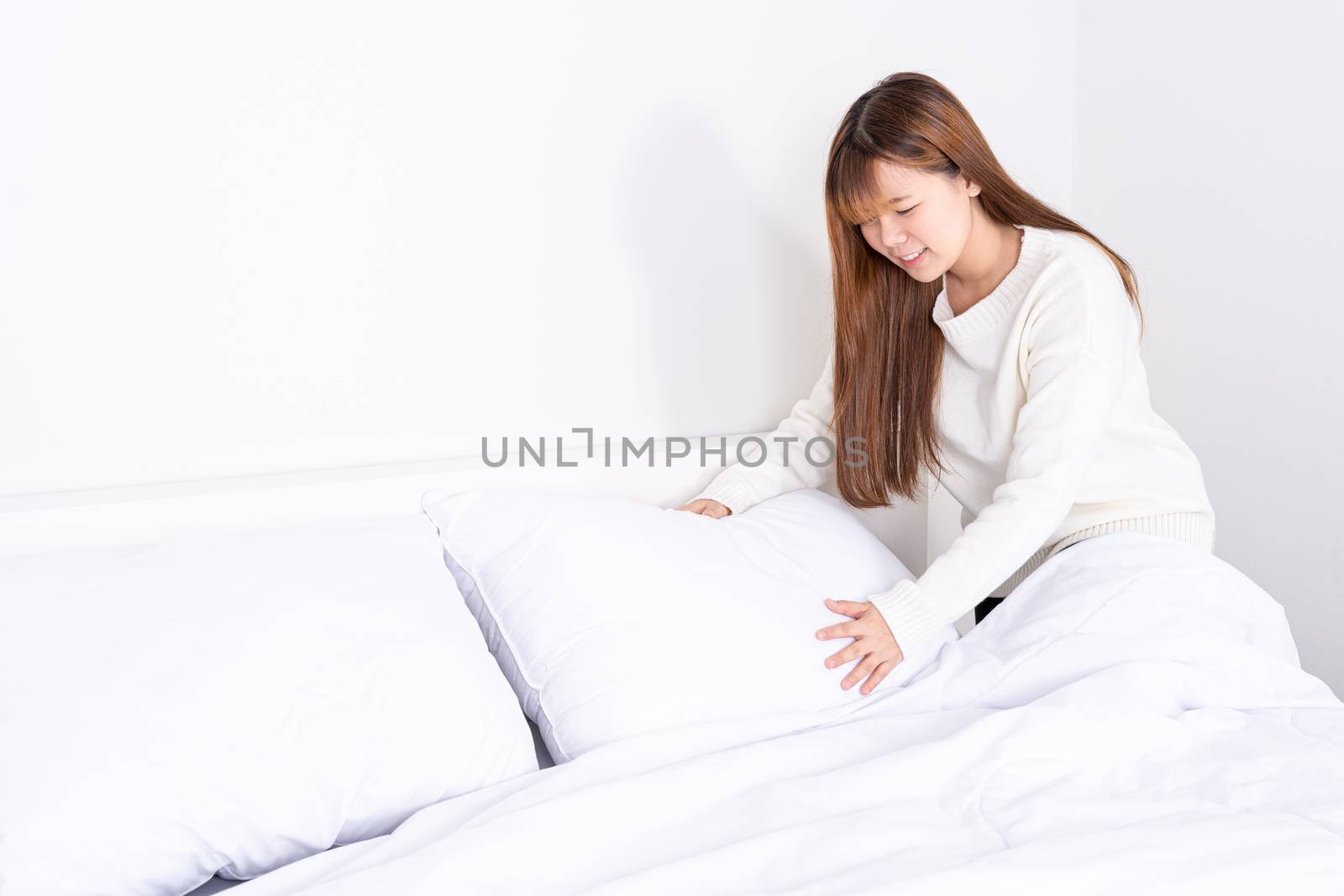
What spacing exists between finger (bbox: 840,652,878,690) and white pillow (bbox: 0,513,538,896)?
1.20ft

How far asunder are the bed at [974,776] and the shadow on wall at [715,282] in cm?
54

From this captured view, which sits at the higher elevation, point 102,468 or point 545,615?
point 102,468

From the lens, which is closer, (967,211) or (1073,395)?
(1073,395)

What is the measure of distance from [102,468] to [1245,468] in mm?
1876

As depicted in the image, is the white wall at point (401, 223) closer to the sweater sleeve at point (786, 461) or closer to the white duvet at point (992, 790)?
the sweater sleeve at point (786, 461)

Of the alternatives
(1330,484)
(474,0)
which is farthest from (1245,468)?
(474,0)

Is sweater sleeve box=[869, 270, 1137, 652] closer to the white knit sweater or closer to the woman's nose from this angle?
the white knit sweater

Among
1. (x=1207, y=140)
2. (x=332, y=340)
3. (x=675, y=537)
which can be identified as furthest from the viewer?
(x=1207, y=140)

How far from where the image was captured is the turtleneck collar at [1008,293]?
4.39 ft

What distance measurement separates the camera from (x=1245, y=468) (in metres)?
1.89

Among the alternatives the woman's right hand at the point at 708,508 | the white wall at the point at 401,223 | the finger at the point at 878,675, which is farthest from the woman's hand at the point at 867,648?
the white wall at the point at 401,223

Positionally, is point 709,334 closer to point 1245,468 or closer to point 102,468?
point 102,468

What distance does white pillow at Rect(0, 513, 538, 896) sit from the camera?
0.83 m

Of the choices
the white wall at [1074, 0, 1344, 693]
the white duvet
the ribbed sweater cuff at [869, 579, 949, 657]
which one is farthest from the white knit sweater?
the white wall at [1074, 0, 1344, 693]
